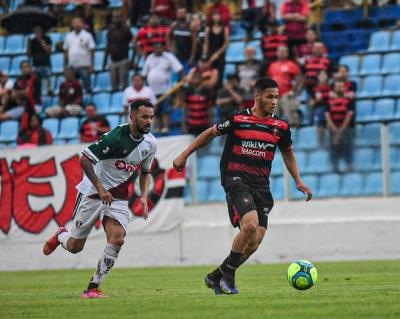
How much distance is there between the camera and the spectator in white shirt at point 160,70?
24.0 m

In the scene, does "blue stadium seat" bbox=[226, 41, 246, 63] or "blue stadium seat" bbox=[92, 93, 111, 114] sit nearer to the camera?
"blue stadium seat" bbox=[226, 41, 246, 63]

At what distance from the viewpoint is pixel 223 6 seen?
24.8 metres

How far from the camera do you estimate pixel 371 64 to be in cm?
2423

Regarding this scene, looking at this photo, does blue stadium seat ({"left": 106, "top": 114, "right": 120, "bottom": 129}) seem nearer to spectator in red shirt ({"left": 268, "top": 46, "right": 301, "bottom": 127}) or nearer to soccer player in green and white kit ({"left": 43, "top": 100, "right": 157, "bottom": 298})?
spectator in red shirt ({"left": 268, "top": 46, "right": 301, "bottom": 127})

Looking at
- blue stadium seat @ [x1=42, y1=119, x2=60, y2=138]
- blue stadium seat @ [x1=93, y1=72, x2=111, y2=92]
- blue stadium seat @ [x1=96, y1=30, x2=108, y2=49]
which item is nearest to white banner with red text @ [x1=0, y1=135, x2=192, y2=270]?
blue stadium seat @ [x1=42, y1=119, x2=60, y2=138]

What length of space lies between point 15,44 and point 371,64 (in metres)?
10.6

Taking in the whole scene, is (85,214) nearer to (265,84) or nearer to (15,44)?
(265,84)

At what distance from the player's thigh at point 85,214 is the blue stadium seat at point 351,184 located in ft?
23.5

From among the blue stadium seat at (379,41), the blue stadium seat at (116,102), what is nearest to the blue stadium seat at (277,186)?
the blue stadium seat at (379,41)

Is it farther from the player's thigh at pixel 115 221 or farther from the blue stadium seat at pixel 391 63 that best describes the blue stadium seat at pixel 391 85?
the player's thigh at pixel 115 221

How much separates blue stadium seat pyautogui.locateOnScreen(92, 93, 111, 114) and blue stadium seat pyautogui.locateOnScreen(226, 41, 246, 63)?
2.96 meters

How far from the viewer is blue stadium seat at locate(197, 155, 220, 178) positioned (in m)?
20.2

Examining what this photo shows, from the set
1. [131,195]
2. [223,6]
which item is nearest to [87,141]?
[131,195]

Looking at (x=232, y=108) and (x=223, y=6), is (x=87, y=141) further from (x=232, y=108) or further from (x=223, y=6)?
(x=223, y=6)
